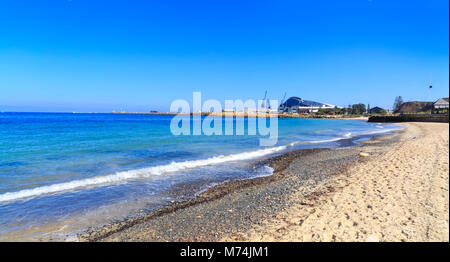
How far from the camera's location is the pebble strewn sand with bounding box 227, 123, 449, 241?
3891 millimetres

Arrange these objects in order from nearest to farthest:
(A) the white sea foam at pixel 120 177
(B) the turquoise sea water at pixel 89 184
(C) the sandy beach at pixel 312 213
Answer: (C) the sandy beach at pixel 312 213 → (B) the turquoise sea water at pixel 89 184 → (A) the white sea foam at pixel 120 177

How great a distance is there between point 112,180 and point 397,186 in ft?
30.5

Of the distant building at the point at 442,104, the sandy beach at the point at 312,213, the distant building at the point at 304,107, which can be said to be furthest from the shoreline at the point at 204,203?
the distant building at the point at 304,107

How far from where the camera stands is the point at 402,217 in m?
4.38

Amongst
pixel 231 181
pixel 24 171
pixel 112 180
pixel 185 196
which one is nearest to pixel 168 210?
pixel 185 196

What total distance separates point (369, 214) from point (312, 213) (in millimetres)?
1053

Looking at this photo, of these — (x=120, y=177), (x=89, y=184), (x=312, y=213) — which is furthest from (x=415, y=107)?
(x=89, y=184)

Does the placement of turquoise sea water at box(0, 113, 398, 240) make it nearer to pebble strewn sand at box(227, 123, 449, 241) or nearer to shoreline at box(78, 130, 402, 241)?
shoreline at box(78, 130, 402, 241)

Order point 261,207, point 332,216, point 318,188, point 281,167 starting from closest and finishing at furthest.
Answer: point 332,216 → point 261,207 → point 318,188 → point 281,167

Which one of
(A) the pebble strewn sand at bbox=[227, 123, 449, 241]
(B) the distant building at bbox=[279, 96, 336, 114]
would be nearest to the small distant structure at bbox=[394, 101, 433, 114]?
(B) the distant building at bbox=[279, 96, 336, 114]

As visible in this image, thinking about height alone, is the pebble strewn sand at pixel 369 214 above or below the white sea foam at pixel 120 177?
above

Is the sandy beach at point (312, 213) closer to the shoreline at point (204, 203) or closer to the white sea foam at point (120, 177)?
the shoreline at point (204, 203)

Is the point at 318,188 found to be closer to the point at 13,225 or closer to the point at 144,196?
the point at 144,196

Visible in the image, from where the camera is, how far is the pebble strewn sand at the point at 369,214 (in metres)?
3.89
